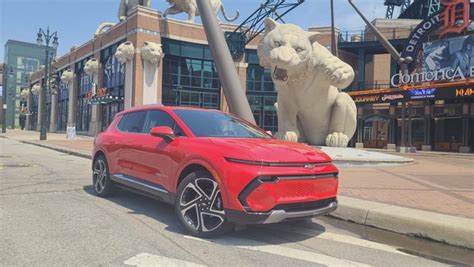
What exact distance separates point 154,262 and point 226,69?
30.9ft

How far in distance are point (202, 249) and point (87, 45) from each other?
45.1 metres

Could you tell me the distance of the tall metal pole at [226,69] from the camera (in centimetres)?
1292

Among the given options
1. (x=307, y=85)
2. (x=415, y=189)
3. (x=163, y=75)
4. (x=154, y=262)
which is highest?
(x=163, y=75)

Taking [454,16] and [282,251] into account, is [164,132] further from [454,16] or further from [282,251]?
[454,16]

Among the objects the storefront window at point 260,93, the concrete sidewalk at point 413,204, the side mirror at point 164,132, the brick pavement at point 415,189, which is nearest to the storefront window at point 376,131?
the storefront window at point 260,93

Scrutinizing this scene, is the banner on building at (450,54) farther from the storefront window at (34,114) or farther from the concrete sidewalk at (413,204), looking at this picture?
the storefront window at (34,114)

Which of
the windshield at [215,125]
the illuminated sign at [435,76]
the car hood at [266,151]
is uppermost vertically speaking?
the illuminated sign at [435,76]

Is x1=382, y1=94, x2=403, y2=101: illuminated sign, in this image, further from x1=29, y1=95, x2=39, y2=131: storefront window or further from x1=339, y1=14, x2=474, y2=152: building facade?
x1=29, y1=95, x2=39, y2=131: storefront window

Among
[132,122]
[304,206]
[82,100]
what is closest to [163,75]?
[82,100]

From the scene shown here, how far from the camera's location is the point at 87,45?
1811 inches

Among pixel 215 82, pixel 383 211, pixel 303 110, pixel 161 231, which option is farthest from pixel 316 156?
pixel 215 82

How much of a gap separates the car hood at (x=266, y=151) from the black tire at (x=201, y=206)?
423mm

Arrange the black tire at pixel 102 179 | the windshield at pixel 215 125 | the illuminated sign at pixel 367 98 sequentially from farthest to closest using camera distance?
1. the illuminated sign at pixel 367 98
2. the black tire at pixel 102 179
3. the windshield at pixel 215 125

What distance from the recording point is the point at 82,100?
4769cm
